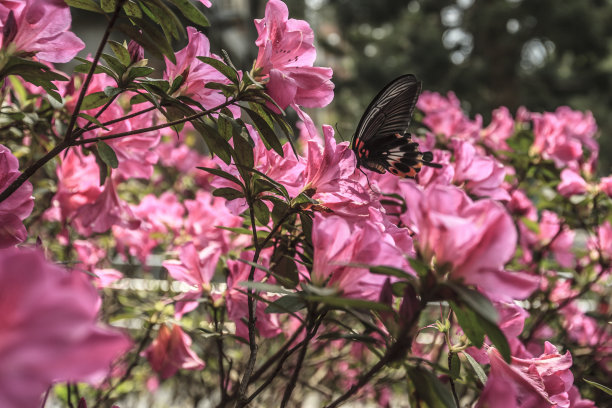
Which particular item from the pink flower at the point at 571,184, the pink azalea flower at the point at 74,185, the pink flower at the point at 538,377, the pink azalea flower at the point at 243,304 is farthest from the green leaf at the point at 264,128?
the pink flower at the point at 571,184

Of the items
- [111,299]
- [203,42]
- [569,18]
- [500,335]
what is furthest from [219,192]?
[569,18]

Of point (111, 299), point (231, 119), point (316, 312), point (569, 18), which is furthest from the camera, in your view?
point (569, 18)

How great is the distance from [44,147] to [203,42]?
1.71ft

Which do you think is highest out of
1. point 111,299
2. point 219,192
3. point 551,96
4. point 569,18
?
point 219,192

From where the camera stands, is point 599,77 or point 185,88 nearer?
point 185,88

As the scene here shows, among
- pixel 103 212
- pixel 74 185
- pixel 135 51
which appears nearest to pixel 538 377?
pixel 135 51

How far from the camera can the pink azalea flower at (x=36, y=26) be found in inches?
24.6

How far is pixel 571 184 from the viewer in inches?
53.1

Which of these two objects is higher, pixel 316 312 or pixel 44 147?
pixel 44 147

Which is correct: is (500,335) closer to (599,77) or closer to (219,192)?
A: (219,192)

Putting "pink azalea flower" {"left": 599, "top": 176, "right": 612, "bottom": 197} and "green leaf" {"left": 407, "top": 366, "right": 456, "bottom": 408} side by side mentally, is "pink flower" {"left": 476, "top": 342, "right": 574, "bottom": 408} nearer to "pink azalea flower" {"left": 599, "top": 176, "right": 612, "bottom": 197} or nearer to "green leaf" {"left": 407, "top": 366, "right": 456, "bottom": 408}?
"green leaf" {"left": 407, "top": 366, "right": 456, "bottom": 408}

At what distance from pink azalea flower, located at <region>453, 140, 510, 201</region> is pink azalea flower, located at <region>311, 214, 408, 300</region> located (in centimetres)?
49

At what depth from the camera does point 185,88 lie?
76 cm

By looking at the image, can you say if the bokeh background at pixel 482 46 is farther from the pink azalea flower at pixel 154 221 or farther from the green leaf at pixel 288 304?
the green leaf at pixel 288 304
